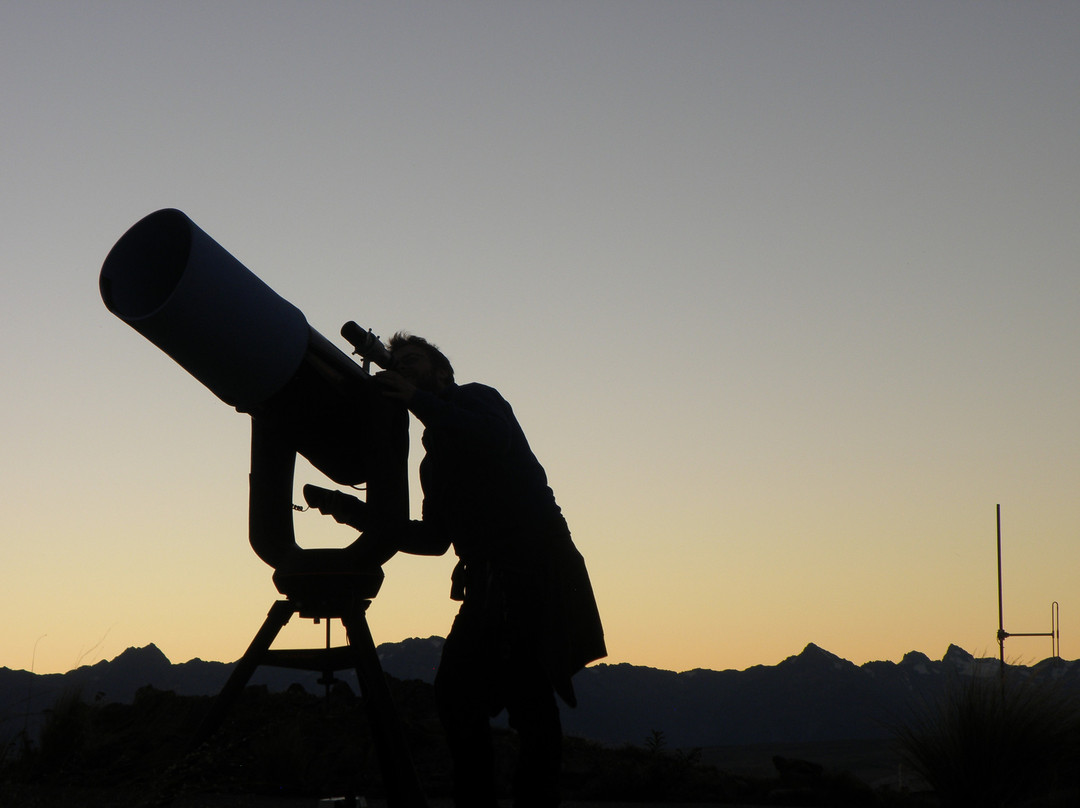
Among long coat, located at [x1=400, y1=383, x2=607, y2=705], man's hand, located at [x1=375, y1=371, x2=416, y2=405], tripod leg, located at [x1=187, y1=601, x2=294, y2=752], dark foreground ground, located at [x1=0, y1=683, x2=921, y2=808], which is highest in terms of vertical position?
man's hand, located at [x1=375, y1=371, x2=416, y2=405]

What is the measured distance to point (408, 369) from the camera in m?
4.46

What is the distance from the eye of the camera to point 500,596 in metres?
4.08

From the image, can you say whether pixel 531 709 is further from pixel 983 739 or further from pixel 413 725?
pixel 413 725

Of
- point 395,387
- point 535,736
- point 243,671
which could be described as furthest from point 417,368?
point 535,736

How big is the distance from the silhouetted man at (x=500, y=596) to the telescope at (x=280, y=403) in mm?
199

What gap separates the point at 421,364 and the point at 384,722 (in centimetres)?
145

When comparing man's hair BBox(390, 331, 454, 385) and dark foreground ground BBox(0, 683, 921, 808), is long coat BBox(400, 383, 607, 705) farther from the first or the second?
dark foreground ground BBox(0, 683, 921, 808)

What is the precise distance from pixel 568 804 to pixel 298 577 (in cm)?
282

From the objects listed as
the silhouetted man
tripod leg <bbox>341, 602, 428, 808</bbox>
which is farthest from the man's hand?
tripod leg <bbox>341, 602, 428, 808</bbox>

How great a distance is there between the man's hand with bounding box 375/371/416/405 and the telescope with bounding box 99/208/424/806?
0.13 metres

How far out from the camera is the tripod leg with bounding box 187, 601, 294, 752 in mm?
3785

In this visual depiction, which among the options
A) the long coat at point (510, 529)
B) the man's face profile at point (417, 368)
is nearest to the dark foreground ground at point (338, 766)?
the long coat at point (510, 529)

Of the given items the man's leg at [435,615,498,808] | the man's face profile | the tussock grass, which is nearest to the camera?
the man's leg at [435,615,498,808]

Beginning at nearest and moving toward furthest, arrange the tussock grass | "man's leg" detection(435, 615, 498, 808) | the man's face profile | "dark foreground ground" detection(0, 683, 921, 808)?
1. "man's leg" detection(435, 615, 498, 808)
2. the man's face profile
3. the tussock grass
4. "dark foreground ground" detection(0, 683, 921, 808)
